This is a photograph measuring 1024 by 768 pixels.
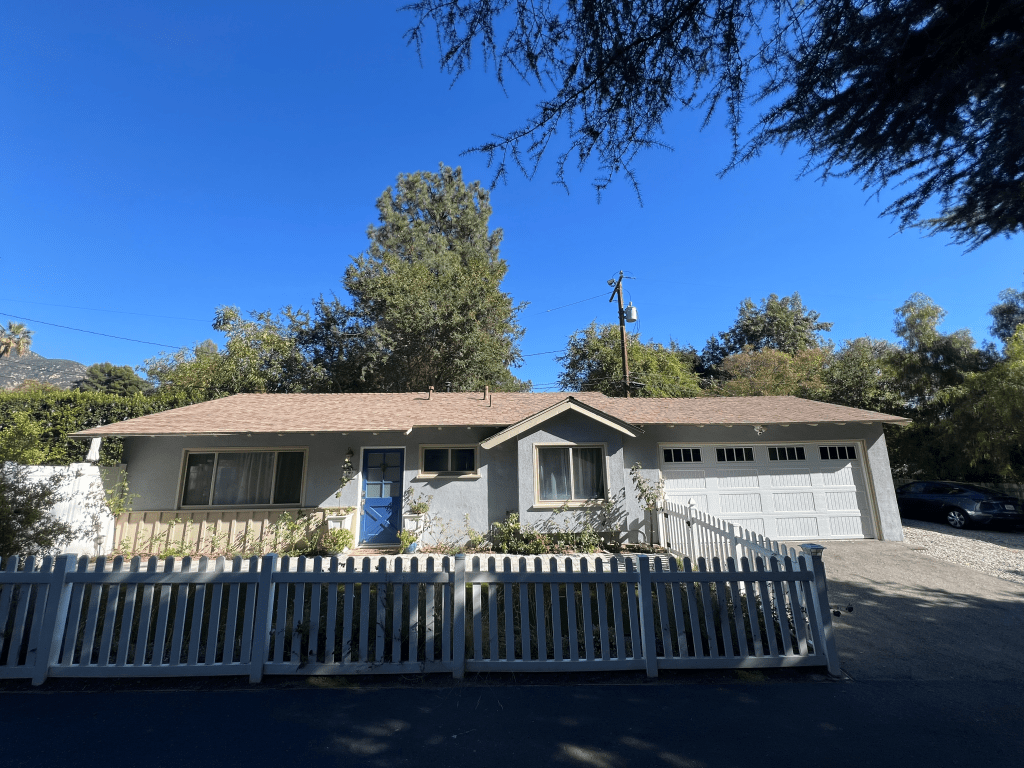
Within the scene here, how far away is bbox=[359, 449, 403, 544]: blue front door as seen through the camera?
1027 cm

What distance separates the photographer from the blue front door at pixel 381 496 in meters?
10.3

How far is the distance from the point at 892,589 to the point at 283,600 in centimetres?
816

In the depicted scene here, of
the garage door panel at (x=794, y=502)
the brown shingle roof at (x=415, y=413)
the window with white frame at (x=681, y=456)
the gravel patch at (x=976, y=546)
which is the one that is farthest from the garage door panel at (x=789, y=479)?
the gravel patch at (x=976, y=546)

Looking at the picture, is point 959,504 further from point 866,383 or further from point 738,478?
point 866,383

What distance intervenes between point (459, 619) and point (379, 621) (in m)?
0.69

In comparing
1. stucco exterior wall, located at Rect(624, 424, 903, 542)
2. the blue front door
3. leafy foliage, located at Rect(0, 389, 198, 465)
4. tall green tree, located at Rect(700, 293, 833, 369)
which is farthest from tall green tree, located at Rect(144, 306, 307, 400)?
tall green tree, located at Rect(700, 293, 833, 369)

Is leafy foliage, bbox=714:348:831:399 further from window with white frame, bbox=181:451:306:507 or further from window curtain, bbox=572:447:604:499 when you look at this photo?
window with white frame, bbox=181:451:306:507

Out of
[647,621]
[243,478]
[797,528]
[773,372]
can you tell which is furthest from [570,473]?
[773,372]

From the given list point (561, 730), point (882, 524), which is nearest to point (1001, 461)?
point (882, 524)

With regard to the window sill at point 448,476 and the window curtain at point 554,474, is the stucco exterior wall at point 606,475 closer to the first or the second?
the window curtain at point 554,474

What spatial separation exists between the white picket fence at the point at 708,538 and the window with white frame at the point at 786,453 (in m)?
3.47

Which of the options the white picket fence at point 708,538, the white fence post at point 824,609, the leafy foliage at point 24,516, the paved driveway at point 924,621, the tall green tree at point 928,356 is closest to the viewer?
the white fence post at point 824,609

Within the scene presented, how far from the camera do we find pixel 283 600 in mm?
3799

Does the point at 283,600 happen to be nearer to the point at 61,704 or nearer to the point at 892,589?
the point at 61,704
